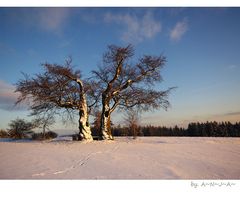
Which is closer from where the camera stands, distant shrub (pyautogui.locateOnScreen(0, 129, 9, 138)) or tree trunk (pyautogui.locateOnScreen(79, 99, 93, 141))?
tree trunk (pyautogui.locateOnScreen(79, 99, 93, 141))

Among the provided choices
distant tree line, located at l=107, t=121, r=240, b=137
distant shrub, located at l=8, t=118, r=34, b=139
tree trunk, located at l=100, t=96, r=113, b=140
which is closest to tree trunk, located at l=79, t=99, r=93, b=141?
tree trunk, located at l=100, t=96, r=113, b=140

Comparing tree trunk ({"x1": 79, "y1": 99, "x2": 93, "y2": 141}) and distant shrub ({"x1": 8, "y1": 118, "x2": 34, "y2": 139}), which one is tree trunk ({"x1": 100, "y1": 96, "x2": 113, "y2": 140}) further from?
distant shrub ({"x1": 8, "y1": 118, "x2": 34, "y2": 139})

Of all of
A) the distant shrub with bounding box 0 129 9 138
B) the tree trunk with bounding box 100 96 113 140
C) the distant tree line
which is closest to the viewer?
the tree trunk with bounding box 100 96 113 140

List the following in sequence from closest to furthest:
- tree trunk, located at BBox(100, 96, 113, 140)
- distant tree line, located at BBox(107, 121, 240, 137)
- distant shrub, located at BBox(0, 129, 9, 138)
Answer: tree trunk, located at BBox(100, 96, 113, 140)
distant shrub, located at BBox(0, 129, 9, 138)
distant tree line, located at BBox(107, 121, 240, 137)

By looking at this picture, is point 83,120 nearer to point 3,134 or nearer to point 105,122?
point 105,122

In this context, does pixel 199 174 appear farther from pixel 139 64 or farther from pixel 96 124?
pixel 96 124

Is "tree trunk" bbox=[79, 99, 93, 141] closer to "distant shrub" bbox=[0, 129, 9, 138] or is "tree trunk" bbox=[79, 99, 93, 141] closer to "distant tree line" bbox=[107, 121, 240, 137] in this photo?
"distant shrub" bbox=[0, 129, 9, 138]

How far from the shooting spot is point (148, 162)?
6.02m

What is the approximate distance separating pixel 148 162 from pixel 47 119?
26.7 feet

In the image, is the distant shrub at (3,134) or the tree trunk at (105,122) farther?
the distant shrub at (3,134)

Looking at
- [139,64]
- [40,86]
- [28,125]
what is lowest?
[28,125]

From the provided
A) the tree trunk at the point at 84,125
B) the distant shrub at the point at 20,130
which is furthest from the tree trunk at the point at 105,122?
the distant shrub at the point at 20,130

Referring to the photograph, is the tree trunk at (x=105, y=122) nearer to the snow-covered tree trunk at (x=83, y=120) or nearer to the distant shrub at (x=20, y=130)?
the snow-covered tree trunk at (x=83, y=120)
